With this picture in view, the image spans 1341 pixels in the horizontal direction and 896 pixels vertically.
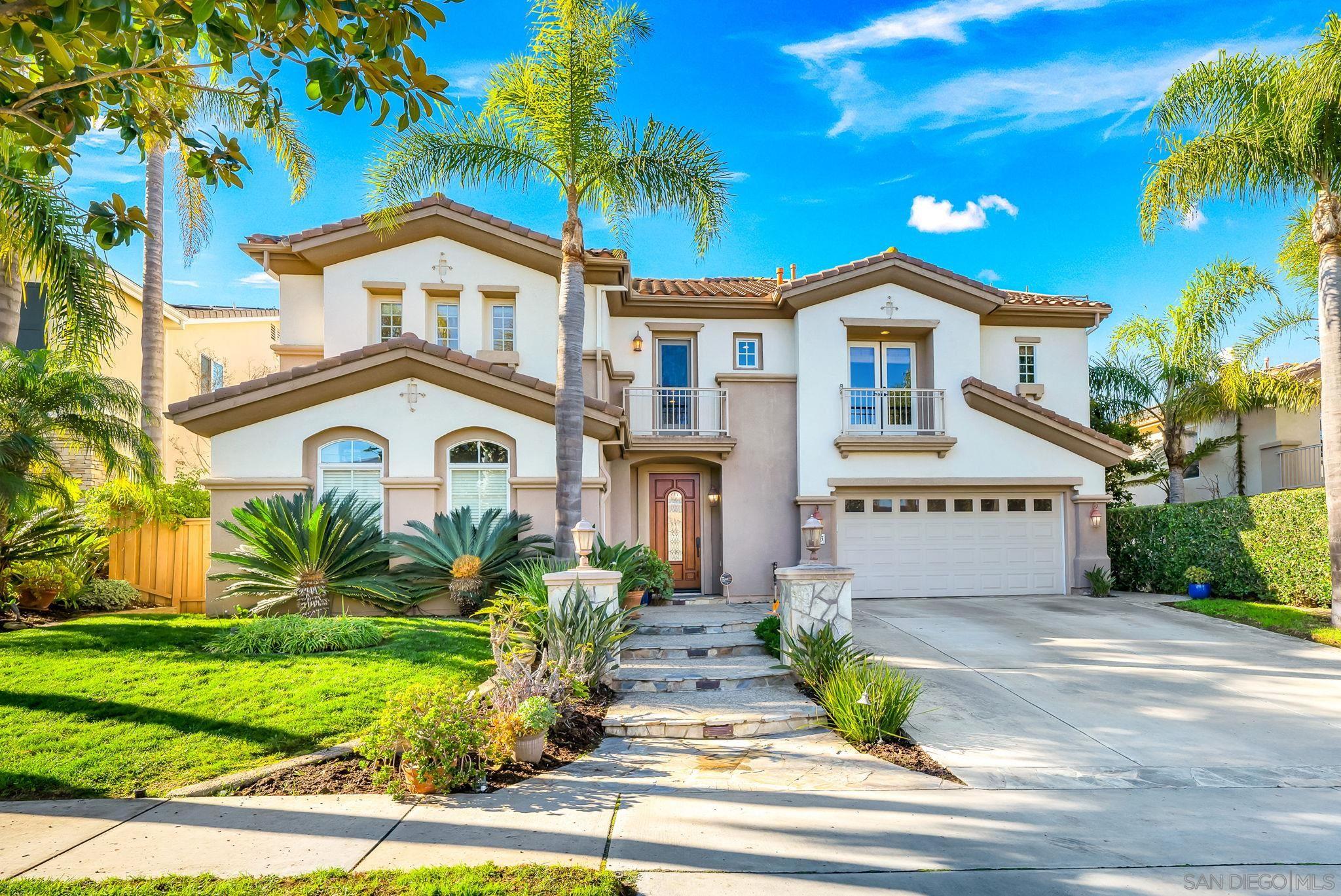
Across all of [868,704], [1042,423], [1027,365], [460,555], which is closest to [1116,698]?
[868,704]

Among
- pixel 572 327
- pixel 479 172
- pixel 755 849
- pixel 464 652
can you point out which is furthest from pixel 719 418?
pixel 755 849

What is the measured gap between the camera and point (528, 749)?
6.44 metres

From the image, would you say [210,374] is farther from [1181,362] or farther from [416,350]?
[1181,362]

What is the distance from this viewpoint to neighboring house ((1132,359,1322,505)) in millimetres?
19453

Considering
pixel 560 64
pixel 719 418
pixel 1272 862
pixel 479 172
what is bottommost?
pixel 1272 862

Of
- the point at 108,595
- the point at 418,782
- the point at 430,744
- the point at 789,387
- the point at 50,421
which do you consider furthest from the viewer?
the point at 789,387

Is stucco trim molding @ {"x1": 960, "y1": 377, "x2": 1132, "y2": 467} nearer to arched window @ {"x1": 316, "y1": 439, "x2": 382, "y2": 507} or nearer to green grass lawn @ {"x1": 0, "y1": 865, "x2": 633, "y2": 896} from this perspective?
arched window @ {"x1": 316, "y1": 439, "x2": 382, "y2": 507}

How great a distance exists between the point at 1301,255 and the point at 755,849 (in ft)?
59.4

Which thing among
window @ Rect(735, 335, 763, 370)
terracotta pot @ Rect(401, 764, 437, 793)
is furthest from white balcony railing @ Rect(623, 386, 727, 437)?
terracotta pot @ Rect(401, 764, 437, 793)

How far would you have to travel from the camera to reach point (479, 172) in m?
11.7

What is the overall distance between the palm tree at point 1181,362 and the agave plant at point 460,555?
1589cm

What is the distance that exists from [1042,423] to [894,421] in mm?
3109

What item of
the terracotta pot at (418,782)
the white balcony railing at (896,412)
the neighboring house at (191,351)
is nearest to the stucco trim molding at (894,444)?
the white balcony railing at (896,412)

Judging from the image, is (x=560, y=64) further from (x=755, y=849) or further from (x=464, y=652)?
(x=755, y=849)
